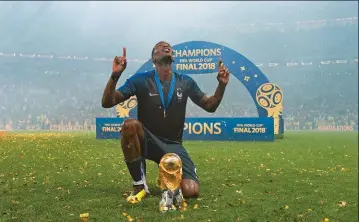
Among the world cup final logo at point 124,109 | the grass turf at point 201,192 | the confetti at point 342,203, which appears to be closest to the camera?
the grass turf at point 201,192

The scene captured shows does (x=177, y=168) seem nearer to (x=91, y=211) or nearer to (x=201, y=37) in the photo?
(x=91, y=211)

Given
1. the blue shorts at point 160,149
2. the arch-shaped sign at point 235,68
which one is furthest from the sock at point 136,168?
the arch-shaped sign at point 235,68

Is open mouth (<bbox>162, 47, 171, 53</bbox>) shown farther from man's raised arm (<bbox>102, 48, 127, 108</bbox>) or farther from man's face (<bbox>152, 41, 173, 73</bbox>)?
man's raised arm (<bbox>102, 48, 127, 108</bbox>)

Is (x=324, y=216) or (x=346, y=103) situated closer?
(x=324, y=216)

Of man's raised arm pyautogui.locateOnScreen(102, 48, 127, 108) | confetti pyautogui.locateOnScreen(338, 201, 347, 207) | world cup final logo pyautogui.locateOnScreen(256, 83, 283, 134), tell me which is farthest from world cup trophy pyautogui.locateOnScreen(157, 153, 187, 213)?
world cup final logo pyautogui.locateOnScreen(256, 83, 283, 134)

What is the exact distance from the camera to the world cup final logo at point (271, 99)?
23422mm

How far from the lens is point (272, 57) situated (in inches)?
4156

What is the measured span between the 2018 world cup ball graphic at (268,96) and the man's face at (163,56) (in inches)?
731

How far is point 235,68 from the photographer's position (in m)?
23.4

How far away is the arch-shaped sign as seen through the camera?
23.3 meters

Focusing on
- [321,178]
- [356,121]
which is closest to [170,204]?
[321,178]

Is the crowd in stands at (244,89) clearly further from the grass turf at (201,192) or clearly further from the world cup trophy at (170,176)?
the world cup trophy at (170,176)

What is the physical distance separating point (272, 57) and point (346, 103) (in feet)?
143

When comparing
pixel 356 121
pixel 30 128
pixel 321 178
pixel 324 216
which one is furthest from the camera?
pixel 356 121
